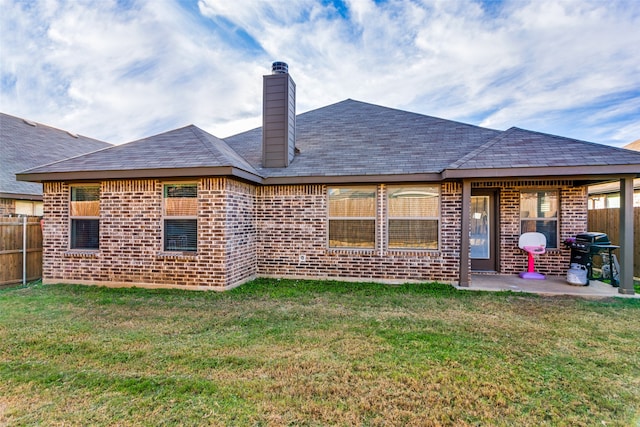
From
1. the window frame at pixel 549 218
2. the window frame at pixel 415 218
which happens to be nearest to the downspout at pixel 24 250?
the window frame at pixel 415 218

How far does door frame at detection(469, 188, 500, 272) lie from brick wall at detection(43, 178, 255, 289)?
5.85 m

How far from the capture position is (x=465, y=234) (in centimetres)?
679

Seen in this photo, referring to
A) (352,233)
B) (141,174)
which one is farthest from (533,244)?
(141,174)

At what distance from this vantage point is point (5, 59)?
293 inches

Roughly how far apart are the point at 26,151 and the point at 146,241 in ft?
26.6

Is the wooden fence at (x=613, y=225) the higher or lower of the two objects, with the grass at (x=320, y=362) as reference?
higher

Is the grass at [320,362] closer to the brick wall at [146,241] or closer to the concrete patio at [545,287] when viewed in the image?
the concrete patio at [545,287]

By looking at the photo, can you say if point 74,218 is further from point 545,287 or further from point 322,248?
point 545,287

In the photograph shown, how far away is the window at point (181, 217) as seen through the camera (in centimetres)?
Result: 684

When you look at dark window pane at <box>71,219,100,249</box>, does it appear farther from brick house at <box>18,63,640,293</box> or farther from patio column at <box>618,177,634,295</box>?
patio column at <box>618,177,634,295</box>

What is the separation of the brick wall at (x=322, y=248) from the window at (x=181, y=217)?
166cm

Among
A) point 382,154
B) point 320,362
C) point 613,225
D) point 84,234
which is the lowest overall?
point 320,362

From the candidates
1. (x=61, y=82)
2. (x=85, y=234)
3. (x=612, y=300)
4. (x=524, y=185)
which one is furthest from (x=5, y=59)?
(x=612, y=300)

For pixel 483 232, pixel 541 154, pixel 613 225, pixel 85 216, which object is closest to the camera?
pixel 541 154
